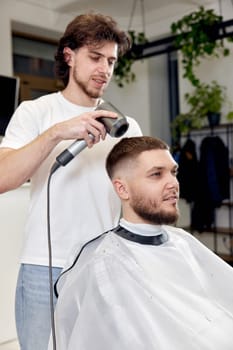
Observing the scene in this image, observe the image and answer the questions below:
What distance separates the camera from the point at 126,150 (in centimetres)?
131

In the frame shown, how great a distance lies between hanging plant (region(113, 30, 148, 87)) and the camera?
4445 millimetres

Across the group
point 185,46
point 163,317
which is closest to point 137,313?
point 163,317

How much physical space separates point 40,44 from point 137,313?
13.6 feet

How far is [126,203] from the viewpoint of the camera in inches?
52.5

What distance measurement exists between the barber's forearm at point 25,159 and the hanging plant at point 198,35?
3.13 metres

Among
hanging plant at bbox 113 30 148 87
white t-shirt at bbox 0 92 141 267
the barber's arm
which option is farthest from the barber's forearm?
hanging plant at bbox 113 30 148 87

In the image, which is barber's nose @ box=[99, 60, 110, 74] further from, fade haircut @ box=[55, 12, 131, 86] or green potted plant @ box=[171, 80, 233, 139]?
green potted plant @ box=[171, 80, 233, 139]

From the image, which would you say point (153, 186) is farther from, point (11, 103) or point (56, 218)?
point (11, 103)

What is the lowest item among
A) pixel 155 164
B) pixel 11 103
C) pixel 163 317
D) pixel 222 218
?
pixel 222 218

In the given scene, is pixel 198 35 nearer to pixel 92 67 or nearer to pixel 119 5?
pixel 119 5

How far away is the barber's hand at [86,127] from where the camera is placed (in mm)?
1022

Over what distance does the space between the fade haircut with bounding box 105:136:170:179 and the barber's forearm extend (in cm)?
28

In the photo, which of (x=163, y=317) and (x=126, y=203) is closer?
(x=163, y=317)

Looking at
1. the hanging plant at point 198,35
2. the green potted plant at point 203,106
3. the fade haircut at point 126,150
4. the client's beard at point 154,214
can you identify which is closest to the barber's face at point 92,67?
the fade haircut at point 126,150
